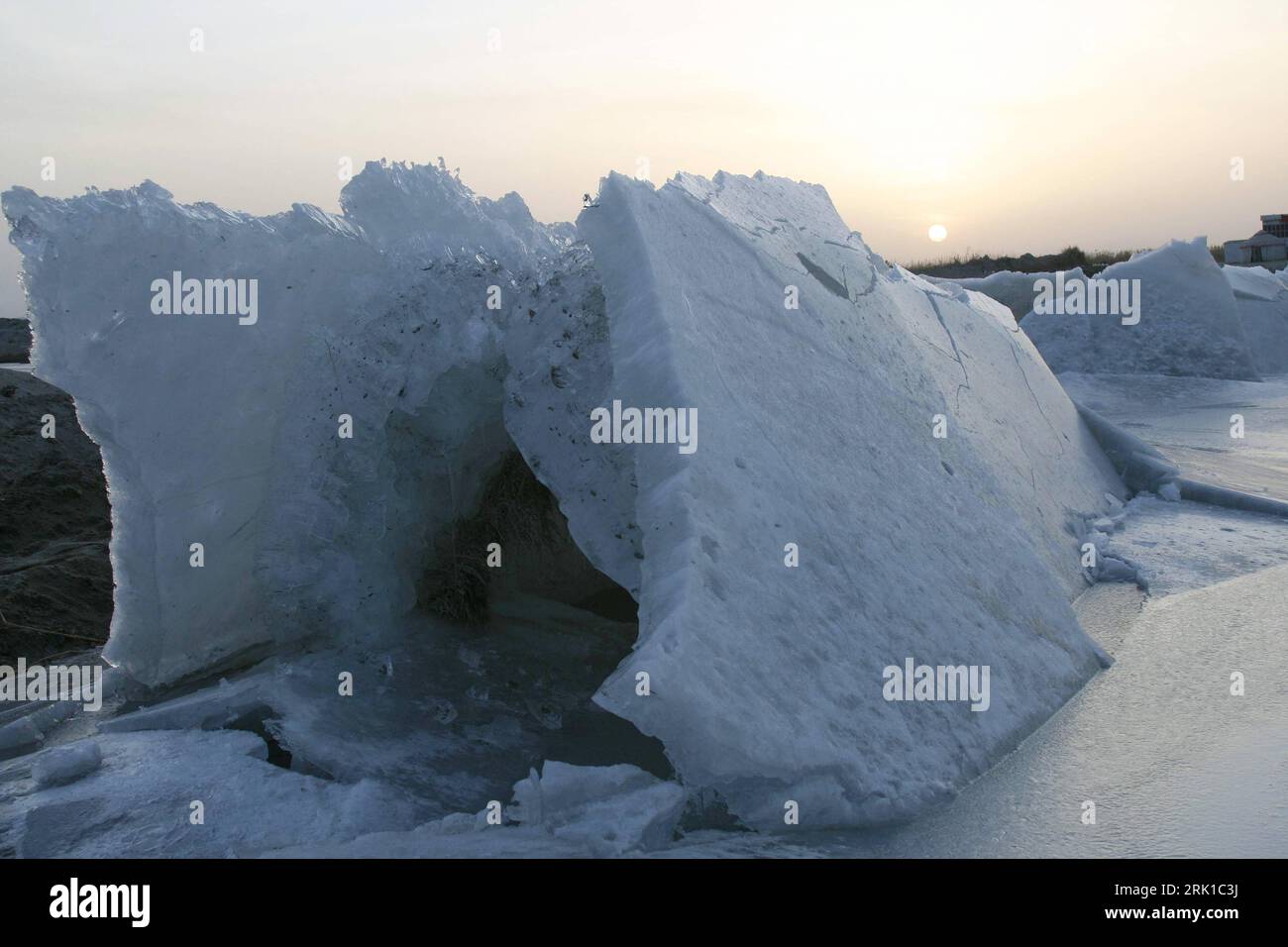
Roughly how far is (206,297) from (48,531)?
3.71 meters

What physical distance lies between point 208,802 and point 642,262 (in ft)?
6.39

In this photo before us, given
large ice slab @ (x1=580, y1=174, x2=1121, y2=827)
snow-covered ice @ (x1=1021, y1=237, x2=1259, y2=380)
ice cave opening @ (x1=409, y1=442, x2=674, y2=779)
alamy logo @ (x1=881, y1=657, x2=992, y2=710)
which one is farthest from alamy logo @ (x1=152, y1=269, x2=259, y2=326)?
snow-covered ice @ (x1=1021, y1=237, x2=1259, y2=380)

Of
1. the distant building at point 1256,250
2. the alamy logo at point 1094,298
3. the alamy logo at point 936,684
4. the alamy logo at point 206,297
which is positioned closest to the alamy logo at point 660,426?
the alamy logo at point 936,684

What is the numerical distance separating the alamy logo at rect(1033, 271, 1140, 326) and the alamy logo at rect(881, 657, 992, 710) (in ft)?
29.3

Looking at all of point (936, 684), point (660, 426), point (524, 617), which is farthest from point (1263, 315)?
point (660, 426)

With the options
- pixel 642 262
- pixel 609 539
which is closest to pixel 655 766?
pixel 609 539

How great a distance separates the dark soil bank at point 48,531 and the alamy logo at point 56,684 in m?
0.56

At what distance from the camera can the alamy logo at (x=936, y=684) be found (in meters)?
2.78

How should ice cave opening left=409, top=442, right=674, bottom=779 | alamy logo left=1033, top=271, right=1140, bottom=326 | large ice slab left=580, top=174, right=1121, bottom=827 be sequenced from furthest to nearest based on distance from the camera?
alamy logo left=1033, top=271, right=1140, bottom=326 → ice cave opening left=409, top=442, right=674, bottom=779 → large ice slab left=580, top=174, right=1121, bottom=827

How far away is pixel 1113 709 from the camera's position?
3.13 m

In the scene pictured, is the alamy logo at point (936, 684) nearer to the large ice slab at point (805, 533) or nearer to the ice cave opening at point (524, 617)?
the large ice slab at point (805, 533)

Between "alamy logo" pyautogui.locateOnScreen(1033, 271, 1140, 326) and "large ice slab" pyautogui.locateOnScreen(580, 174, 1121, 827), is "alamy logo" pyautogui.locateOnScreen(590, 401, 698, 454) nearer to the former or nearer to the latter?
"large ice slab" pyautogui.locateOnScreen(580, 174, 1121, 827)

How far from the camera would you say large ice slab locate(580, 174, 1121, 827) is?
2.45 meters

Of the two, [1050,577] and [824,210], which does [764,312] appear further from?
[824,210]
